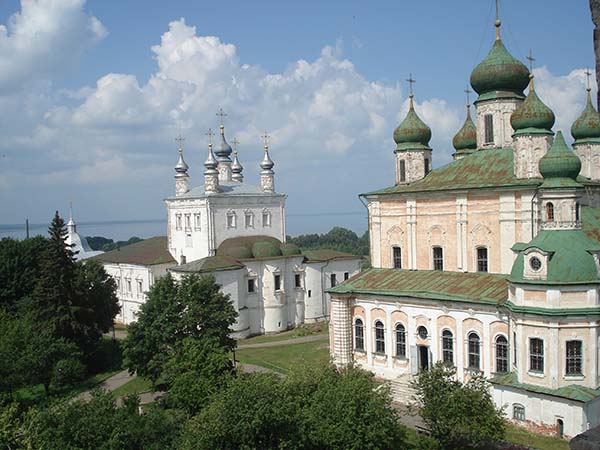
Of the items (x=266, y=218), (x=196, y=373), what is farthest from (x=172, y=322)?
(x=266, y=218)

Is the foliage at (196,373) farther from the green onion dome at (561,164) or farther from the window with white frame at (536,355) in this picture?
the green onion dome at (561,164)

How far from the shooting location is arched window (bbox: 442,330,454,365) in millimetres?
24281

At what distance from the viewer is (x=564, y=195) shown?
21.0 m

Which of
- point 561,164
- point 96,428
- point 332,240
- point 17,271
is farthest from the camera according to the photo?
point 332,240

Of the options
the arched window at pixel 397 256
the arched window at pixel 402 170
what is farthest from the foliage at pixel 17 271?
the arched window at pixel 402 170

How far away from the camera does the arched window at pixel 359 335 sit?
Result: 90.1 feet

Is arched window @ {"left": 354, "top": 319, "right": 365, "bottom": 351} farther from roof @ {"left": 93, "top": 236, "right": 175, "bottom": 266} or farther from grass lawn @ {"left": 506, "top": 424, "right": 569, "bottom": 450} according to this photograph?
roof @ {"left": 93, "top": 236, "right": 175, "bottom": 266}

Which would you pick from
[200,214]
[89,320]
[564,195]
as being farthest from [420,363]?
[200,214]

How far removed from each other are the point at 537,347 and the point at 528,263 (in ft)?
9.11

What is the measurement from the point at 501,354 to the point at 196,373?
11.1 metres

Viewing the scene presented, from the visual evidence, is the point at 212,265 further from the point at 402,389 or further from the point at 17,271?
the point at 402,389

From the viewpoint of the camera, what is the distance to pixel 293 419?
15.3 meters

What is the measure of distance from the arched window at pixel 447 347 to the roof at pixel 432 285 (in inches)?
Result: 59.1

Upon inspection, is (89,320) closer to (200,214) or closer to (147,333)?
(147,333)
